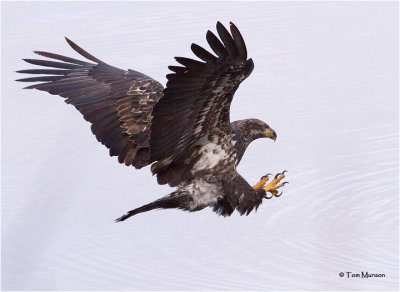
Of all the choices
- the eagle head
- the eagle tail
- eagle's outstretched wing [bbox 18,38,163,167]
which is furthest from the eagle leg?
eagle's outstretched wing [bbox 18,38,163,167]

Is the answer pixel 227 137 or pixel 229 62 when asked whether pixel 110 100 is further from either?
pixel 229 62

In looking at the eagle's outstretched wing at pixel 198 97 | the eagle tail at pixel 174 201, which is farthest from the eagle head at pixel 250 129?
the eagle tail at pixel 174 201

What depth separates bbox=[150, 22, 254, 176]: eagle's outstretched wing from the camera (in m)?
8.59

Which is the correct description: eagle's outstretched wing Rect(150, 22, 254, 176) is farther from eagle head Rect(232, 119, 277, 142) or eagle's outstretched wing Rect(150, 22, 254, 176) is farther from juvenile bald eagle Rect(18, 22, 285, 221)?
eagle head Rect(232, 119, 277, 142)

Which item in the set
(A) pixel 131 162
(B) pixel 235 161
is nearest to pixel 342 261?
(B) pixel 235 161

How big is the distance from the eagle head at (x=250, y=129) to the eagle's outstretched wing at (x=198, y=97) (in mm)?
344

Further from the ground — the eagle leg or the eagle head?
the eagle head

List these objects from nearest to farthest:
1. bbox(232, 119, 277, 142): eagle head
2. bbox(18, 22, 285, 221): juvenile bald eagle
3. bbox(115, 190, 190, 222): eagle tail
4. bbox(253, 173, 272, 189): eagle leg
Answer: bbox(18, 22, 285, 221): juvenile bald eagle
bbox(115, 190, 190, 222): eagle tail
bbox(232, 119, 277, 142): eagle head
bbox(253, 173, 272, 189): eagle leg

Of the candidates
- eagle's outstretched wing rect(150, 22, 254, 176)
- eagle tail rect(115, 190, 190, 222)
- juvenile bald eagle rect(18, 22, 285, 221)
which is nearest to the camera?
eagle's outstretched wing rect(150, 22, 254, 176)

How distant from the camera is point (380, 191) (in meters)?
11.1

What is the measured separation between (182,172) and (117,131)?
2.11 ft

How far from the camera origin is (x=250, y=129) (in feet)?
32.9

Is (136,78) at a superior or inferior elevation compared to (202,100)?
superior

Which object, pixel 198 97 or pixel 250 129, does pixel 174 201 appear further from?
pixel 198 97
